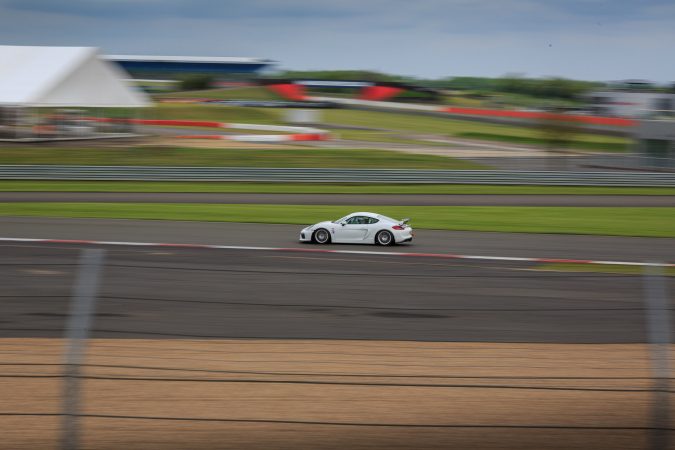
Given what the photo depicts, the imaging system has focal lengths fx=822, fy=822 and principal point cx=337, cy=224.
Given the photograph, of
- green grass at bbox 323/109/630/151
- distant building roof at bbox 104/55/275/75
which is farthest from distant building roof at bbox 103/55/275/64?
green grass at bbox 323/109/630/151

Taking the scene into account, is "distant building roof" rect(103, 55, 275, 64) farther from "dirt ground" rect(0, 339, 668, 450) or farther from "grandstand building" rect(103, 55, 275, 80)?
"dirt ground" rect(0, 339, 668, 450)

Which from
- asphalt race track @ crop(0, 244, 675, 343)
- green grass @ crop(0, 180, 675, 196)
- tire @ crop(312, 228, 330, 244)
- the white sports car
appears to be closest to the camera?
asphalt race track @ crop(0, 244, 675, 343)

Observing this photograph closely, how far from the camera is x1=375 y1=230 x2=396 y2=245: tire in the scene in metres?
17.8

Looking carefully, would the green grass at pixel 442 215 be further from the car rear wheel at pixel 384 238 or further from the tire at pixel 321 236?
the tire at pixel 321 236

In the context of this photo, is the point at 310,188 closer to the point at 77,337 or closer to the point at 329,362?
the point at 329,362

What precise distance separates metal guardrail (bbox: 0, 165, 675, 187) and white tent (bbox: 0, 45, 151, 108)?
1026 cm

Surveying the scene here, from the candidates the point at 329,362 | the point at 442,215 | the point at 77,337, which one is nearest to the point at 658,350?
the point at 329,362

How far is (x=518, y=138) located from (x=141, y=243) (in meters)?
52.6

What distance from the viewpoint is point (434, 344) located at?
8875mm

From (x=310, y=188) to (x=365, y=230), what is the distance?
44.3 ft

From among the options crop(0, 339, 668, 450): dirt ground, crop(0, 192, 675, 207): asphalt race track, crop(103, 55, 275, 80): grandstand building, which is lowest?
crop(0, 339, 668, 450): dirt ground

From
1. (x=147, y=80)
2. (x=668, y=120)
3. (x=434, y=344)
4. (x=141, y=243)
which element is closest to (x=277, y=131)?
(x=668, y=120)

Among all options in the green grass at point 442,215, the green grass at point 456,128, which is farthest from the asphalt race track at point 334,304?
the green grass at point 456,128

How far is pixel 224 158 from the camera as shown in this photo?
4131 centimetres
